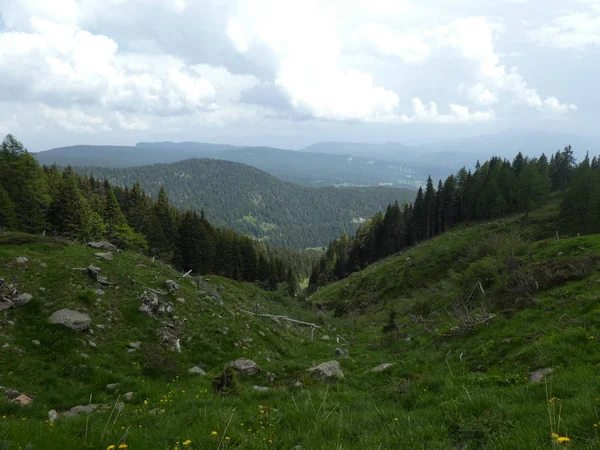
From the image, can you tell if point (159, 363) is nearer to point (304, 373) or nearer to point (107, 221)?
point (304, 373)

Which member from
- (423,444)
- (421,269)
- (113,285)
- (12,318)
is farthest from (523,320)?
(421,269)

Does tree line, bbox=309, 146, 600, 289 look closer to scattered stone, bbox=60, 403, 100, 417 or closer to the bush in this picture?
the bush

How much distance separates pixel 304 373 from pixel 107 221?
196 feet

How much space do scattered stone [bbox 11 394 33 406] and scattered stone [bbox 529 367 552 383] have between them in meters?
13.6

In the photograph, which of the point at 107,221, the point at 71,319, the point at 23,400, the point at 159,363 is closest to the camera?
the point at 23,400

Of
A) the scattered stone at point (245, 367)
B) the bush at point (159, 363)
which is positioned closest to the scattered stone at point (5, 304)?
the bush at point (159, 363)

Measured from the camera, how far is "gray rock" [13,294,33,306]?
44.7ft

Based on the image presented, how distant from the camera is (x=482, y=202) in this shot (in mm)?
75438

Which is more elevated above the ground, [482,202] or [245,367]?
[482,202]

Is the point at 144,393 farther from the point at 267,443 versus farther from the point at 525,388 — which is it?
the point at 525,388

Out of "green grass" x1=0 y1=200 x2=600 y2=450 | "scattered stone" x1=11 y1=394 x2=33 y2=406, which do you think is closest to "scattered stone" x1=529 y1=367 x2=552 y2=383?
"green grass" x1=0 y1=200 x2=600 y2=450

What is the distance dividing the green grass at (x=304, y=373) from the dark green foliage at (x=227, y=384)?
32 cm

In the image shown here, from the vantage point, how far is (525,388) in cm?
716

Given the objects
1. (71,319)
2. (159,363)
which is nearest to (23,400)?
(159,363)
